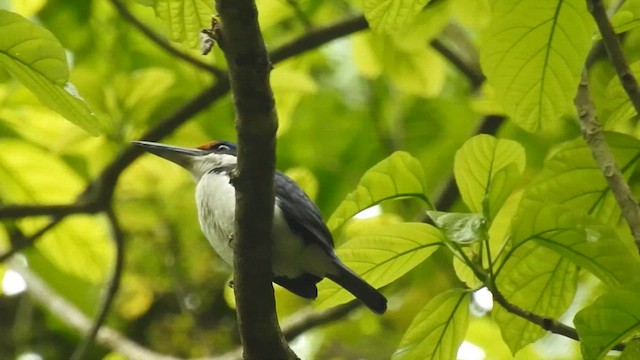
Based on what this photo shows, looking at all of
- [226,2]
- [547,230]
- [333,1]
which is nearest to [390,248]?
[547,230]

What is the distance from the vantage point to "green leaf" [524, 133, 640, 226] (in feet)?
6.66

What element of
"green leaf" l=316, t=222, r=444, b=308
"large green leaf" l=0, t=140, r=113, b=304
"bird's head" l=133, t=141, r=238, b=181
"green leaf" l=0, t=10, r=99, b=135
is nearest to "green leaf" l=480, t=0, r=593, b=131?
"green leaf" l=316, t=222, r=444, b=308

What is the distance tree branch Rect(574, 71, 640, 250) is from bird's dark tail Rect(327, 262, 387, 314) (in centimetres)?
51

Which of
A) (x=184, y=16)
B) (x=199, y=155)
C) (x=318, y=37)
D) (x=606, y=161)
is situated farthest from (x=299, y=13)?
(x=606, y=161)

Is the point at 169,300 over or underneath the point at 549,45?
underneath

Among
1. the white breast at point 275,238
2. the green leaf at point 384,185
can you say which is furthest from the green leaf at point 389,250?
the white breast at point 275,238

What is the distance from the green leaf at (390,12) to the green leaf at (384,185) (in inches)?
9.2

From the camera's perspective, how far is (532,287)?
2039 mm

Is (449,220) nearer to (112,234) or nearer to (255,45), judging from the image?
(255,45)

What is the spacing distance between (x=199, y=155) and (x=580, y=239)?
148 cm

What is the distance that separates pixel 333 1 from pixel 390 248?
2.12m

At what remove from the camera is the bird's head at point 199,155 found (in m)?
2.96

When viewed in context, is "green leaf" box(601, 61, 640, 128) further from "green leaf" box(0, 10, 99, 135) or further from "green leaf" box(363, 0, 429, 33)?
"green leaf" box(0, 10, 99, 135)

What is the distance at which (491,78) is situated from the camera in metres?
1.91
